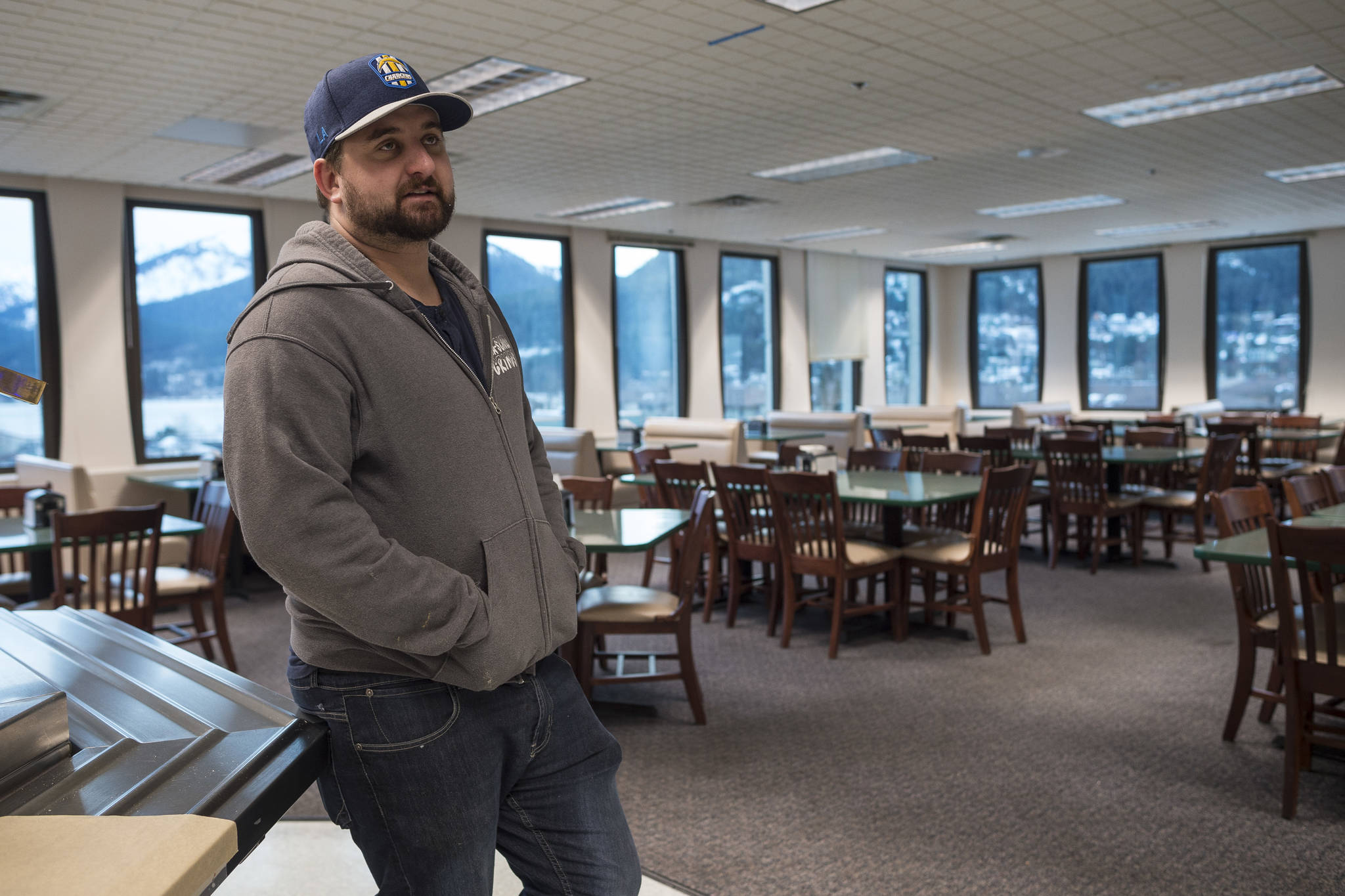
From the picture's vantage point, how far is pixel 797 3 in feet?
13.2

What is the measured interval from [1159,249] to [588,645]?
11451 millimetres

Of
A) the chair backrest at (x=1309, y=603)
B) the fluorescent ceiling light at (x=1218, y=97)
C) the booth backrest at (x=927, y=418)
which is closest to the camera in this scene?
the chair backrest at (x=1309, y=603)

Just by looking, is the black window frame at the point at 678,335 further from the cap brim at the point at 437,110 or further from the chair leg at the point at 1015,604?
the cap brim at the point at 437,110

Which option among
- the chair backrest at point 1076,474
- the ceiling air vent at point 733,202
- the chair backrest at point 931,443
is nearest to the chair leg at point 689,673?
the chair backrest at point 1076,474

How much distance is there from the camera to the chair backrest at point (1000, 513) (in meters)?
4.61

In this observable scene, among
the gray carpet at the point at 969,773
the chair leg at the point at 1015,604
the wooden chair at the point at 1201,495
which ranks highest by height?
the wooden chair at the point at 1201,495

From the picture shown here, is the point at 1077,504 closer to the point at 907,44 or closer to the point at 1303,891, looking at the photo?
the point at 907,44

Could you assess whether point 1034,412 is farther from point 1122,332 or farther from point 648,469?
point 648,469

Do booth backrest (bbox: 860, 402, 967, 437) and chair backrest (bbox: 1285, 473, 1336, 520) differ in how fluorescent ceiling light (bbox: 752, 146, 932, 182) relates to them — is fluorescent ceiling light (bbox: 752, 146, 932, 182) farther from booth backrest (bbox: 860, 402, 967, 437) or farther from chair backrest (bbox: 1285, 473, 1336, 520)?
chair backrest (bbox: 1285, 473, 1336, 520)

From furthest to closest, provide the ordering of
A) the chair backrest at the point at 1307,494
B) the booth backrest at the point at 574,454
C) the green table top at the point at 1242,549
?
the booth backrest at the point at 574,454
the chair backrest at the point at 1307,494
the green table top at the point at 1242,549

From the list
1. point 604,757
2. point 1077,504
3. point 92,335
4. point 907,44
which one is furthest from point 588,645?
point 92,335

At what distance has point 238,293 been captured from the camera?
27.1 feet

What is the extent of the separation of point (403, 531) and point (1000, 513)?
13.2 feet

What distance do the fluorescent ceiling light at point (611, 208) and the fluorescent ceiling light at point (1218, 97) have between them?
3823 millimetres
